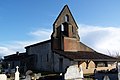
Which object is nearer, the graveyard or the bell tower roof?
the graveyard

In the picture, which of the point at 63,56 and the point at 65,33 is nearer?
the point at 63,56

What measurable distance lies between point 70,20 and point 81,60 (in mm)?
11383

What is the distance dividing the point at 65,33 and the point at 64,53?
6.20 m

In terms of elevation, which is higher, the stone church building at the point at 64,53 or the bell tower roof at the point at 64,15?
the bell tower roof at the point at 64,15

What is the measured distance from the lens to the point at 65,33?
45.5m

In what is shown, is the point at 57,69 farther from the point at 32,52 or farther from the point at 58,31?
the point at 32,52

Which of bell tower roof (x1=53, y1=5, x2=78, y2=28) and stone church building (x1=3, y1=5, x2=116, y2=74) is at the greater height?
bell tower roof (x1=53, y1=5, x2=78, y2=28)

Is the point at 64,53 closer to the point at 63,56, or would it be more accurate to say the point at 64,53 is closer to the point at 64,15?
the point at 63,56

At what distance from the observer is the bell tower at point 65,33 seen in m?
43.7

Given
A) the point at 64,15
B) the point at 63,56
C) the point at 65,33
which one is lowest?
the point at 63,56

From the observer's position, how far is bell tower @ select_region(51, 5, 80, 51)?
143 ft

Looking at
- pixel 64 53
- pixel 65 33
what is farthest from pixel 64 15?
pixel 64 53

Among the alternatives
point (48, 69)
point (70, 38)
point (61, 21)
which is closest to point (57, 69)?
point (48, 69)

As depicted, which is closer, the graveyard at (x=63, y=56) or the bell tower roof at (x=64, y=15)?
the graveyard at (x=63, y=56)
